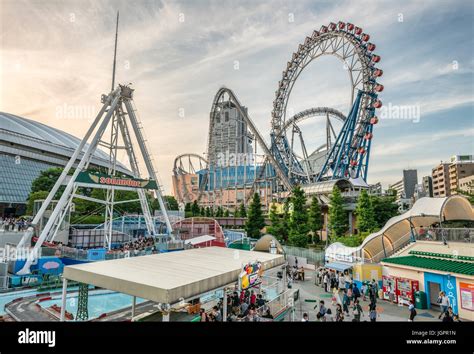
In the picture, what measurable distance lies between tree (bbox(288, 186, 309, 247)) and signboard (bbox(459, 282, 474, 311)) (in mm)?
16849

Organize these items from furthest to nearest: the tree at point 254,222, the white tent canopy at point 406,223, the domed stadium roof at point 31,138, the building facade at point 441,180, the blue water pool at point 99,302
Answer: the building facade at point 441,180
the domed stadium roof at point 31,138
the tree at point 254,222
the white tent canopy at point 406,223
the blue water pool at point 99,302

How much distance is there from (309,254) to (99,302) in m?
16.0

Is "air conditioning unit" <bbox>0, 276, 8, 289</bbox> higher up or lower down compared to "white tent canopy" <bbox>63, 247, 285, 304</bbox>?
lower down

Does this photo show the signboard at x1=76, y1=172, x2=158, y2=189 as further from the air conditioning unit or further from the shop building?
the shop building

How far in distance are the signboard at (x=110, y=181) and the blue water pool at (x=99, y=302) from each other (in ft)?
26.5

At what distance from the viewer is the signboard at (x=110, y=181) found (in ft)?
67.6

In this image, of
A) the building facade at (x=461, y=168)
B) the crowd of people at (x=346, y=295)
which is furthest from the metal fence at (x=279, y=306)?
the building facade at (x=461, y=168)

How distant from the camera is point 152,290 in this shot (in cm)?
643

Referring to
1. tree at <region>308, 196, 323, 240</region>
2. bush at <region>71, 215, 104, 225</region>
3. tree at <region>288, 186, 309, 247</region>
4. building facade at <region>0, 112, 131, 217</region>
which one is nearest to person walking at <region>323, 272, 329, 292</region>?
tree at <region>288, 186, 309, 247</region>

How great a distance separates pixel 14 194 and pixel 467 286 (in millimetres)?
59276

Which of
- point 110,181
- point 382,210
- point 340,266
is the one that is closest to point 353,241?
point 340,266

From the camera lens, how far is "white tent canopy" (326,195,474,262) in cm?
1536

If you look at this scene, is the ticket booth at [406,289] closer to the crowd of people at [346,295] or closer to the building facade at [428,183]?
the crowd of people at [346,295]

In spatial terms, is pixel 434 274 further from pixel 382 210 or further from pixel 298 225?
pixel 382 210
